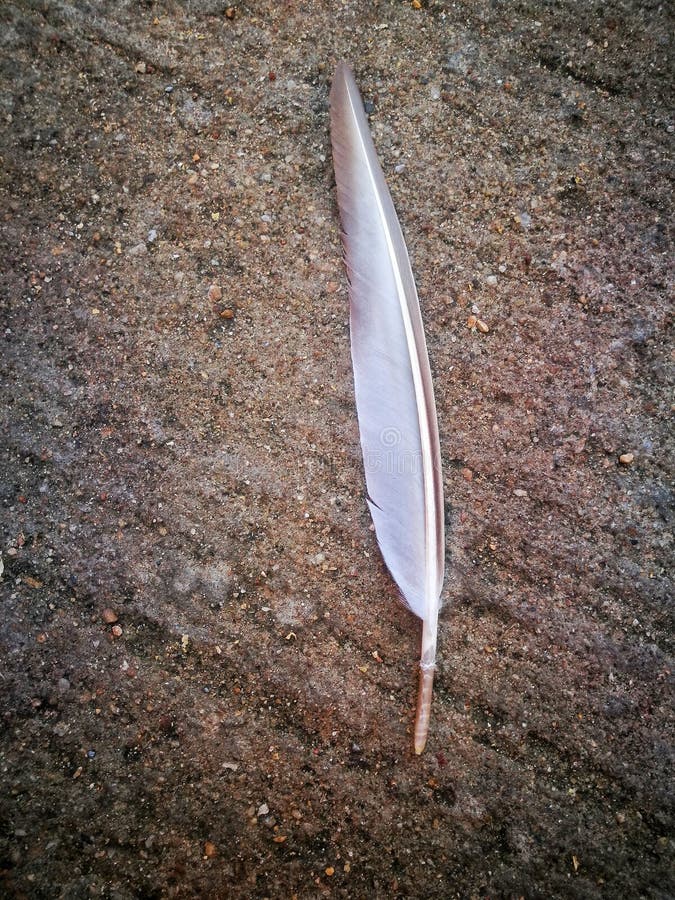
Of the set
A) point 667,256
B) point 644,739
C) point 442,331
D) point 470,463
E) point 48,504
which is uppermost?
point 667,256

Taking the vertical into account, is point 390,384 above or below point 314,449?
above

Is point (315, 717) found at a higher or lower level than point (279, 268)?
lower

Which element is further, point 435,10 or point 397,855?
point 435,10

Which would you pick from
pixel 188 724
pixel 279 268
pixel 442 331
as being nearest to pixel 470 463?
pixel 442 331

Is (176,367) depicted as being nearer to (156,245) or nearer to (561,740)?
(156,245)
